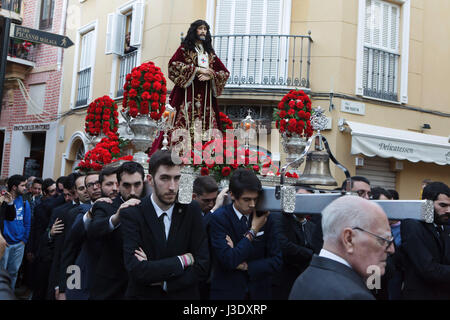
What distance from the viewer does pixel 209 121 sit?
23.2 feet

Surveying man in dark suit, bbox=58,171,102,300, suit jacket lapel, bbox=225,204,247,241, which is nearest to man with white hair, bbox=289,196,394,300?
suit jacket lapel, bbox=225,204,247,241

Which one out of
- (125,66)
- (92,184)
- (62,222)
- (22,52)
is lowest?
(62,222)

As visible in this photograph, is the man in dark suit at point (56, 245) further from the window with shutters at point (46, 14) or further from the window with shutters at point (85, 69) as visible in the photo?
the window with shutters at point (46, 14)

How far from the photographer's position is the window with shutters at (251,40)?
1120 centimetres

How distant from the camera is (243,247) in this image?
10.5 ft

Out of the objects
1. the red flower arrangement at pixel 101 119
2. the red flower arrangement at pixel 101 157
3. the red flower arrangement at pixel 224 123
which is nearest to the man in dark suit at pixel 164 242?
the red flower arrangement at pixel 101 157

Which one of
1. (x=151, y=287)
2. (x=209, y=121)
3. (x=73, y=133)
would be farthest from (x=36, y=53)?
(x=151, y=287)

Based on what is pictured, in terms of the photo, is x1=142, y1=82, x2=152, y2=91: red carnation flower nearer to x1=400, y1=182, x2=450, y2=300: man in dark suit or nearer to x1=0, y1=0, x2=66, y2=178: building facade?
x1=400, y1=182, x2=450, y2=300: man in dark suit

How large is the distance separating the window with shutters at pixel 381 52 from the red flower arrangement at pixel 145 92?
651cm

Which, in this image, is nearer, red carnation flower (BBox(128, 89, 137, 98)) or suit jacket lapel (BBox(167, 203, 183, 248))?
suit jacket lapel (BBox(167, 203, 183, 248))

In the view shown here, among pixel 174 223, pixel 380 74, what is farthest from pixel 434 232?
pixel 380 74

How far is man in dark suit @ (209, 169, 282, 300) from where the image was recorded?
3.27 metres

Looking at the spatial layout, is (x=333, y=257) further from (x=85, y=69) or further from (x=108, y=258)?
(x=85, y=69)

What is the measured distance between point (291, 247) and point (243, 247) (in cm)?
60
